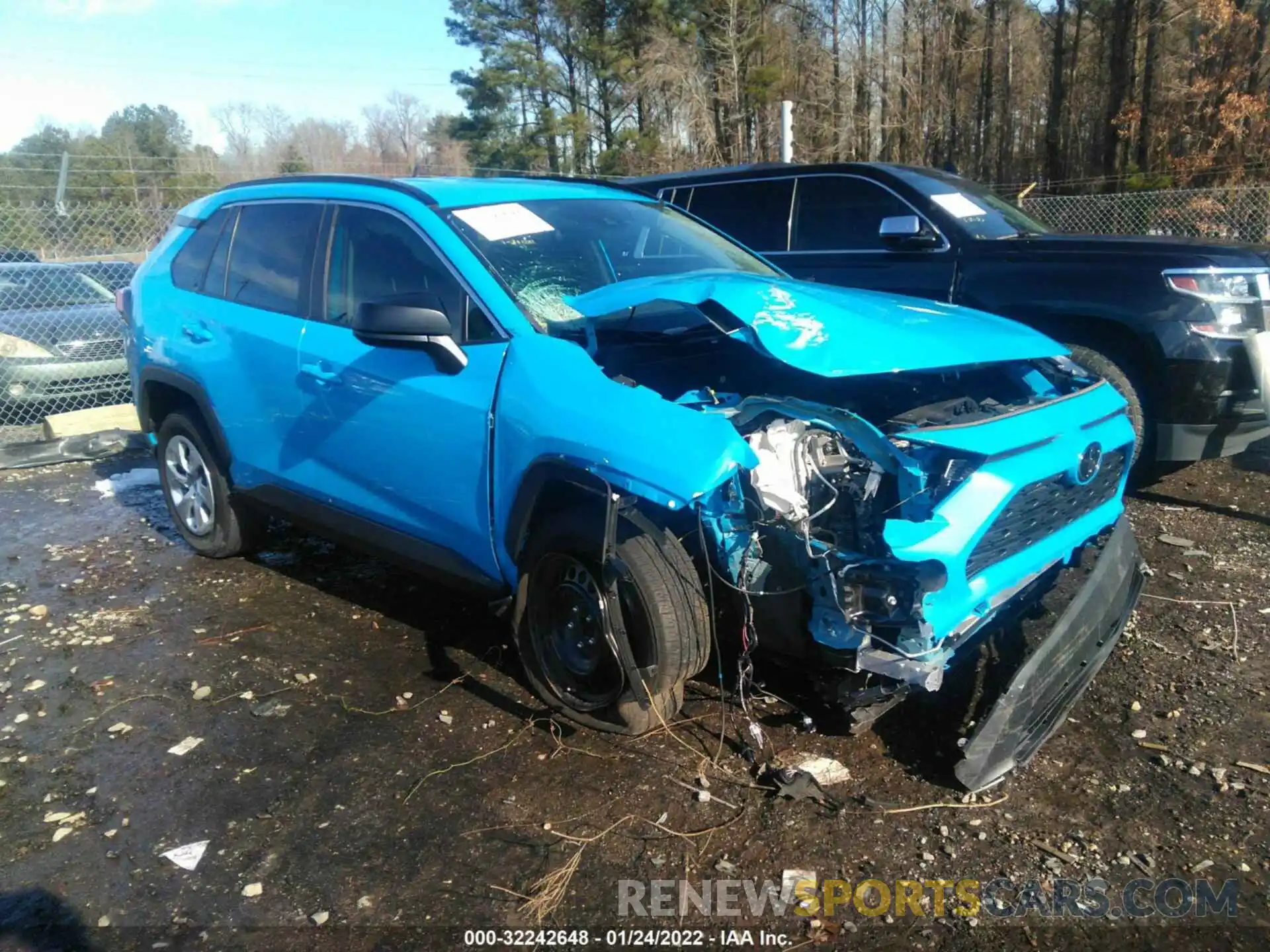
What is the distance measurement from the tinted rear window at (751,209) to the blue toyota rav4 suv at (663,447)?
2.50 m

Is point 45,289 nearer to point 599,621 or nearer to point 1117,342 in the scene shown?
point 599,621

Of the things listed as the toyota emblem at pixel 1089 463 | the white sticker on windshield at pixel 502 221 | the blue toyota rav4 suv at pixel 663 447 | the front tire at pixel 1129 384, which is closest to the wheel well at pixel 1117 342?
the front tire at pixel 1129 384

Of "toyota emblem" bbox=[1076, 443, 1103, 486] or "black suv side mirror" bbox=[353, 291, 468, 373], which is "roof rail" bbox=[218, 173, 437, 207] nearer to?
"black suv side mirror" bbox=[353, 291, 468, 373]

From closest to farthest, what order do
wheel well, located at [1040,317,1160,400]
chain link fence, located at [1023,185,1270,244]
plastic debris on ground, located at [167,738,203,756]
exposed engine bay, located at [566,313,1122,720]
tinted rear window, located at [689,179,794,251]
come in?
1. exposed engine bay, located at [566,313,1122,720]
2. plastic debris on ground, located at [167,738,203,756]
3. wheel well, located at [1040,317,1160,400]
4. tinted rear window, located at [689,179,794,251]
5. chain link fence, located at [1023,185,1270,244]

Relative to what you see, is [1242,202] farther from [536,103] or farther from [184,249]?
[536,103]

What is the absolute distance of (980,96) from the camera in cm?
3256

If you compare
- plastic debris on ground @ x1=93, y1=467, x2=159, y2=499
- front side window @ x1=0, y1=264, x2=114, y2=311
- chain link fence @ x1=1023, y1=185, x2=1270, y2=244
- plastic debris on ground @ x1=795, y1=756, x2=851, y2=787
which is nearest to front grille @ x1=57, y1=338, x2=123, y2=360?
front side window @ x1=0, y1=264, x2=114, y2=311

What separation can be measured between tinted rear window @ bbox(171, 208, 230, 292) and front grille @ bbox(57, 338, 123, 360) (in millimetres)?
4531

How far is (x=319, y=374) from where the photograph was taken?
12.8 feet

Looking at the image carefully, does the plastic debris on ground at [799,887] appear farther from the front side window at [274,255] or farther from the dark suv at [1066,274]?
the dark suv at [1066,274]

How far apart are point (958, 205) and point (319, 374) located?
4.24m

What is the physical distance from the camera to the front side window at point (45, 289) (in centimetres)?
905

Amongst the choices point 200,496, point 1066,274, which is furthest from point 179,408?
point 1066,274

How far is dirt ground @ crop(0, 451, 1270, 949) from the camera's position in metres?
2.50
